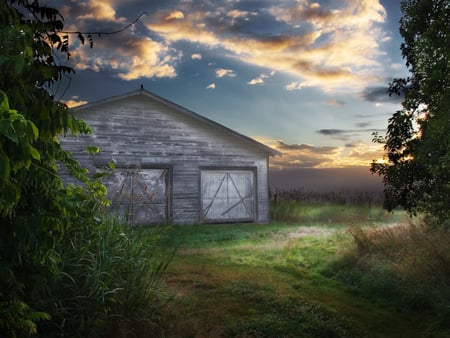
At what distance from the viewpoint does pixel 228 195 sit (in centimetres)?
2067

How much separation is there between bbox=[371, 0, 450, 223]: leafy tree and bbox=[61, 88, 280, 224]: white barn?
370 inches

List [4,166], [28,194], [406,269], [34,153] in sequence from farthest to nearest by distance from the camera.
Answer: [406,269], [28,194], [34,153], [4,166]

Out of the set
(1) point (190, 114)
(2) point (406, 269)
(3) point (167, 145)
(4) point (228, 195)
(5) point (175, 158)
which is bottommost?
(2) point (406, 269)

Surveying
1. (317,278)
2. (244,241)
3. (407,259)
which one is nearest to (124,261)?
(317,278)

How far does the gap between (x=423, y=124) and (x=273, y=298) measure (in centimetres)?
449

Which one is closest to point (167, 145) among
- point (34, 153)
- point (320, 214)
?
point (320, 214)

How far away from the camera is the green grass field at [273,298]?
19.8ft

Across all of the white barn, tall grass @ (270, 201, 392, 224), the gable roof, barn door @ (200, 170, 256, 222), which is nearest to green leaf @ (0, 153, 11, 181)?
the white barn

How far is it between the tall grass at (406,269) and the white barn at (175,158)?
8.60m

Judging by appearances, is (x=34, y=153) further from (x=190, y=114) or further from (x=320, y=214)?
(x=320, y=214)

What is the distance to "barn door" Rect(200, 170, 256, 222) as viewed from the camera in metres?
20.2

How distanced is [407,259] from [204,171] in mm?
12261

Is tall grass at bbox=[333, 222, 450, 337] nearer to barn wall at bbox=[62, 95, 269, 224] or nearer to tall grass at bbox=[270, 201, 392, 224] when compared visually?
barn wall at bbox=[62, 95, 269, 224]

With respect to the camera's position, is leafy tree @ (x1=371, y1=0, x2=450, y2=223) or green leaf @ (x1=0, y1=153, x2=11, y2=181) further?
leafy tree @ (x1=371, y1=0, x2=450, y2=223)
